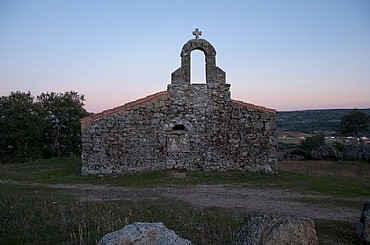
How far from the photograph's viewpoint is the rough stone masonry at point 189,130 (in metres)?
16.4

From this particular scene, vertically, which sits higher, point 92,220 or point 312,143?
point 312,143

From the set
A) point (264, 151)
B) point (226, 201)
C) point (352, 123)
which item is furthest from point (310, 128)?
point (226, 201)

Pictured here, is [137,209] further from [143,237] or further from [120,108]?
[120,108]

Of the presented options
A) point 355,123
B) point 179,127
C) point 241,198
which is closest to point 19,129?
point 179,127

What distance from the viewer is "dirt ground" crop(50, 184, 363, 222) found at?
9695 millimetres

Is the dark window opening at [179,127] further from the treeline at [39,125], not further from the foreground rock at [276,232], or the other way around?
the treeline at [39,125]

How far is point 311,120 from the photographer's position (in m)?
67.1

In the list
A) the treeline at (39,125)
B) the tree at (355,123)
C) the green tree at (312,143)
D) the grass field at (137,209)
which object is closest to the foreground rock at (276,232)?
the grass field at (137,209)

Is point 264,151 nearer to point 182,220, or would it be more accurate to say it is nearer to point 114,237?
point 182,220

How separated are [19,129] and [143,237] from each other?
24.9m

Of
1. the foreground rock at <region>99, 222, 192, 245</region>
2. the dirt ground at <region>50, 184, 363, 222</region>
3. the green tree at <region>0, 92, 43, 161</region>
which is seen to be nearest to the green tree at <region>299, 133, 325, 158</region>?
the green tree at <region>0, 92, 43, 161</region>

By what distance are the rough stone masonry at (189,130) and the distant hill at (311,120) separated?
41.9 metres

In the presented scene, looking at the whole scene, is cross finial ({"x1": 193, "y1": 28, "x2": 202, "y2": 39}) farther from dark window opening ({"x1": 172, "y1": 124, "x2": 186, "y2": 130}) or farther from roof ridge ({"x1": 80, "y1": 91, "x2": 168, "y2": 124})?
dark window opening ({"x1": 172, "y1": 124, "x2": 186, "y2": 130})

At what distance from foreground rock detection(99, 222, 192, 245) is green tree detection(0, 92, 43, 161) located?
2432cm
